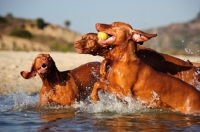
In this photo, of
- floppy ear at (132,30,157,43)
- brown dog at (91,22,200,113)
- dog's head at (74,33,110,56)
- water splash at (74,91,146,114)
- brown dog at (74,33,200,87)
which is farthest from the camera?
brown dog at (74,33,200,87)

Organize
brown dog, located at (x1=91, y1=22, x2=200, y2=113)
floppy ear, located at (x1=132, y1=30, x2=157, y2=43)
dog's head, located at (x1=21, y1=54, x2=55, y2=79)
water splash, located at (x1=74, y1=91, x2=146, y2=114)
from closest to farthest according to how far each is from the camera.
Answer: floppy ear, located at (x1=132, y1=30, x2=157, y2=43), brown dog, located at (x1=91, y1=22, x2=200, y2=113), water splash, located at (x1=74, y1=91, x2=146, y2=114), dog's head, located at (x1=21, y1=54, x2=55, y2=79)

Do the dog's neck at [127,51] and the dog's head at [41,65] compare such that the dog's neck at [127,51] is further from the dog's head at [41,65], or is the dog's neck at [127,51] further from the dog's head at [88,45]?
the dog's head at [41,65]

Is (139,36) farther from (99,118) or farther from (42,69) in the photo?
(42,69)

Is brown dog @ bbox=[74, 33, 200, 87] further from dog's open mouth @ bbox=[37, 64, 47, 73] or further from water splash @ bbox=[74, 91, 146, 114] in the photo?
dog's open mouth @ bbox=[37, 64, 47, 73]

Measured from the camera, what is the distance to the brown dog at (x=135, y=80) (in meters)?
8.74

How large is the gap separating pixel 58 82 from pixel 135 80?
1.98 meters

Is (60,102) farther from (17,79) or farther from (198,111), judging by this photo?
(17,79)

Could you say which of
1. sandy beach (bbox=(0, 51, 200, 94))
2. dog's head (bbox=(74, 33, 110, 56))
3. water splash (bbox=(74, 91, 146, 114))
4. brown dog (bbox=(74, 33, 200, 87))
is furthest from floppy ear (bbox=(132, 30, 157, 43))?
sandy beach (bbox=(0, 51, 200, 94))

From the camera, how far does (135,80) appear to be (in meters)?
8.81

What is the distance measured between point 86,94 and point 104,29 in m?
2.22

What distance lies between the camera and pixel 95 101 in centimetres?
901

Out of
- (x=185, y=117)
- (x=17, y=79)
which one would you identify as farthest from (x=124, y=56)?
(x=17, y=79)

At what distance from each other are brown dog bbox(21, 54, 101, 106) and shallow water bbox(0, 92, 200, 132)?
0.60 feet

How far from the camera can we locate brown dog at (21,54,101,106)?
32.4 feet
